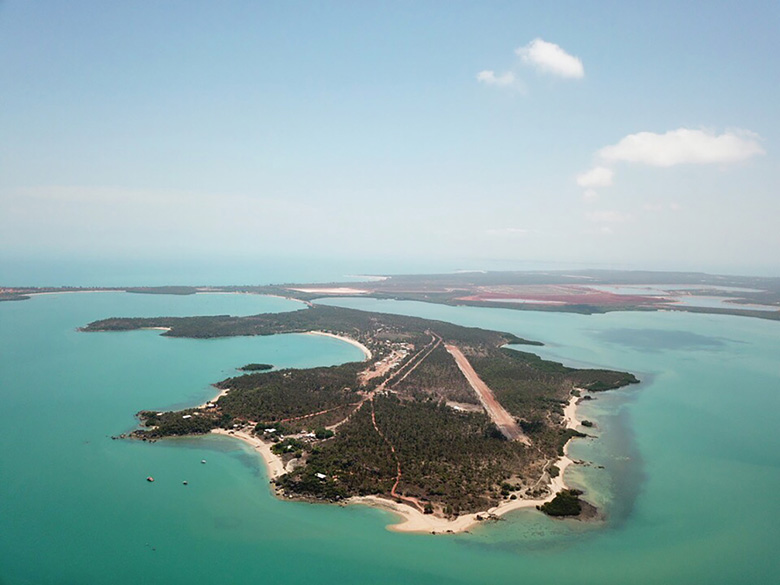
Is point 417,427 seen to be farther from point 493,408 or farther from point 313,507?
point 313,507

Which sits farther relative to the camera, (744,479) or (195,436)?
(195,436)

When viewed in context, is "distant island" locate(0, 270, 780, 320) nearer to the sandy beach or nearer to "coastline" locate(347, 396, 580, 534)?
the sandy beach

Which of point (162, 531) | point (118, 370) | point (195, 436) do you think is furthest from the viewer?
point (118, 370)

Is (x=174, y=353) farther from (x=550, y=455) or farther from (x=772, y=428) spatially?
(x=772, y=428)

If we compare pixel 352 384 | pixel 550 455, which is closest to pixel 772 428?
pixel 550 455

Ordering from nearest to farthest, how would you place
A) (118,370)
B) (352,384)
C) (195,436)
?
(195,436) < (352,384) < (118,370)

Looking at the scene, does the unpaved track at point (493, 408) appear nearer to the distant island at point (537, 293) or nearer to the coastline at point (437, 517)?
the coastline at point (437, 517)

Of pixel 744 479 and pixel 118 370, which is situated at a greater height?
pixel 118 370

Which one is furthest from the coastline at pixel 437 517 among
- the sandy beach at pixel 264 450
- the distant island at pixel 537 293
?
the distant island at pixel 537 293
